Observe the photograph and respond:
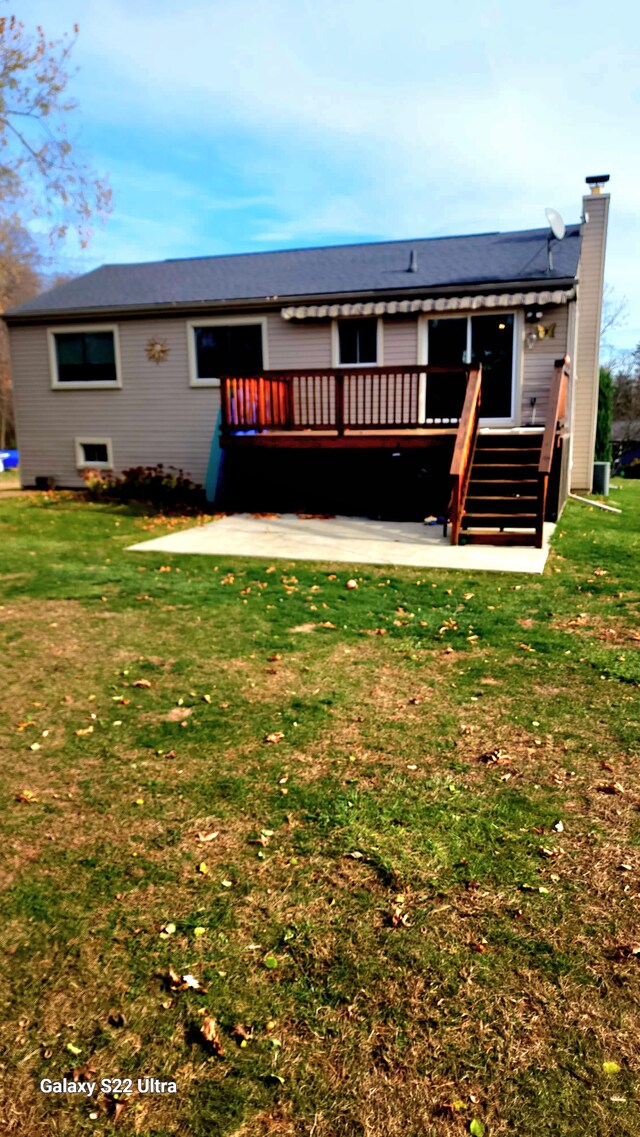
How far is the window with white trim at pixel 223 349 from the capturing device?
1371 centimetres

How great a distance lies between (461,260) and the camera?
13.4 metres

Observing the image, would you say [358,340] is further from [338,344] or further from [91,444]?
[91,444]

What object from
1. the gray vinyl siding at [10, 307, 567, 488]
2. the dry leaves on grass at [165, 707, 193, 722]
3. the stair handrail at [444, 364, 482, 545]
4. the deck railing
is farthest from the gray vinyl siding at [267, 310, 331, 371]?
the dry leaves on grass at [165, 707, 193, 722]

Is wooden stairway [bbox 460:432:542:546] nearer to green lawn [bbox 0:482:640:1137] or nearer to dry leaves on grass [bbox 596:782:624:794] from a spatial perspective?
green lawn [bbox 0:482:640:1137]

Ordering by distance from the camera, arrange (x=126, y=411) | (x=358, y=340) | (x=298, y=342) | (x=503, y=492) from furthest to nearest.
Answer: (x=126, y=411) → (x=298, y=342) → (x=358, y=340) → (x=503, y=492)

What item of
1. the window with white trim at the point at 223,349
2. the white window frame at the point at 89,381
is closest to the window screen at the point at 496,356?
the window with white trim at the point at 223,349

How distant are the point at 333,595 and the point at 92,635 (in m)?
2.17

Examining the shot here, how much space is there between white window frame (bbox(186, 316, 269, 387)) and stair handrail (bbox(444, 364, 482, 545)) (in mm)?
5152

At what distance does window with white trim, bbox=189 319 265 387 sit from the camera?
13711 mm

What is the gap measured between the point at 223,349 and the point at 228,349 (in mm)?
Answer: 105

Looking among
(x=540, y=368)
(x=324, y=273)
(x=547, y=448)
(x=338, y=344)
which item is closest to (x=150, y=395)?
(x=338, y=344)

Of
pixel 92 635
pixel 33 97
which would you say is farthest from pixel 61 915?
pixel 33 97

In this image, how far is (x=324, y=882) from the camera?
2.47 metres

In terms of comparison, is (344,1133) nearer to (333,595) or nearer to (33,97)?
(333,595)
